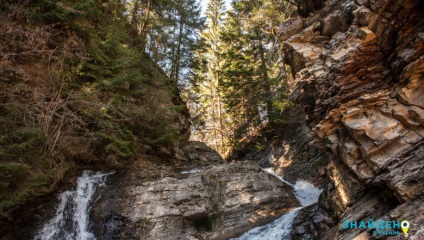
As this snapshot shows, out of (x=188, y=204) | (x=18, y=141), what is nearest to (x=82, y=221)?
(x=18, y=141)

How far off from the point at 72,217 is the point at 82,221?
402mm

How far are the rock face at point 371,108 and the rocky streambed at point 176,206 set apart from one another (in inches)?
103

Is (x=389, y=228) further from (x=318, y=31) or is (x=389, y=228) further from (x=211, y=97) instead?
(x=211, y=97)

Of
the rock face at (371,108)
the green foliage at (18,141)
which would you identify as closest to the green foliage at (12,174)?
the green foliage at (18,141)

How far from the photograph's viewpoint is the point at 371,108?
784cm

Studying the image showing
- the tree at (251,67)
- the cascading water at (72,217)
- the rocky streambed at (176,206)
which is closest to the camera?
the cascading water at (72,217)

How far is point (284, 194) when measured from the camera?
12031 mm

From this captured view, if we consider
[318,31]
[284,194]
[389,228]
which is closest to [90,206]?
[284,194]

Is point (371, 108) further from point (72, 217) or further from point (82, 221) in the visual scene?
point (72, 217)

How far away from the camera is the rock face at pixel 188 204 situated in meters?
9.14

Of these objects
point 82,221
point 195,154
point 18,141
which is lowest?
point 82,221

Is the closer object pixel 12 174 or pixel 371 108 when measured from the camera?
pixel 12 174

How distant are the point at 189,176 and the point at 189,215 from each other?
2.17 meters

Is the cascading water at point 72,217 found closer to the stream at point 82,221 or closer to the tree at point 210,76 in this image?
the stream at point 82,221
